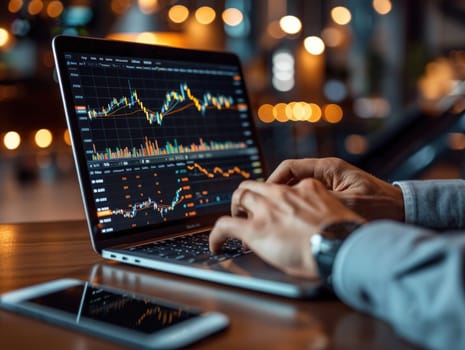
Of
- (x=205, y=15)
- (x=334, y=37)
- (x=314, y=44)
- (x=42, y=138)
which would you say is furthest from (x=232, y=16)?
(x=42, y=138)

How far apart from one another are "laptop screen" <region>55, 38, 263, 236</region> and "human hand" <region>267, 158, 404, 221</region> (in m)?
0.18

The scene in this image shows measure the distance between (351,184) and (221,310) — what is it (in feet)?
1.50

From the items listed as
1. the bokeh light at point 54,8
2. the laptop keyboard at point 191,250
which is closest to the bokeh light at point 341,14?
the bokeh light at point 54,8

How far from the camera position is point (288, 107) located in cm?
897

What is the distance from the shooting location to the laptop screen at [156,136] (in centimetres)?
102

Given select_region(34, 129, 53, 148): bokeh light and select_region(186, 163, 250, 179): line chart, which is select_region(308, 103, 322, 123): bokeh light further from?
select_region(186, 163, 250, 179): line chart

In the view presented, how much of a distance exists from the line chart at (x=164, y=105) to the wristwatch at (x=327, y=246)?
0.47 m

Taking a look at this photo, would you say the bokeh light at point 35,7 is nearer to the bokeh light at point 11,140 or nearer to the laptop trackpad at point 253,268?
the bokeh light at point 11,140

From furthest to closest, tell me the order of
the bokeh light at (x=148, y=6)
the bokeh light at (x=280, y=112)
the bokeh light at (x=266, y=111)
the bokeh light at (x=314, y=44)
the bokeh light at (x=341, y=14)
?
the bokeh light at (x=341, y=14)
the bokeh light at (x=280, y=112)
the bokeh light at (x=266, y=111)
the bokeh light at (x=314, y=44)
the bokeh light at (x=148, y=6)

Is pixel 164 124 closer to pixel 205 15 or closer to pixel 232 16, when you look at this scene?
pixel 205 15

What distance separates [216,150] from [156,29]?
3.74 meters

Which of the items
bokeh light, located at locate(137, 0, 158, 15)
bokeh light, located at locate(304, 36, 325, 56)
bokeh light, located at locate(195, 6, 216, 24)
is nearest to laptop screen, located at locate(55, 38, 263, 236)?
bokeh light, located at locate(137, 0, 158, 15)

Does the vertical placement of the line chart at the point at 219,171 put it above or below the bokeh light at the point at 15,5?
below

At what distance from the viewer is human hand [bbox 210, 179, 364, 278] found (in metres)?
0.75
